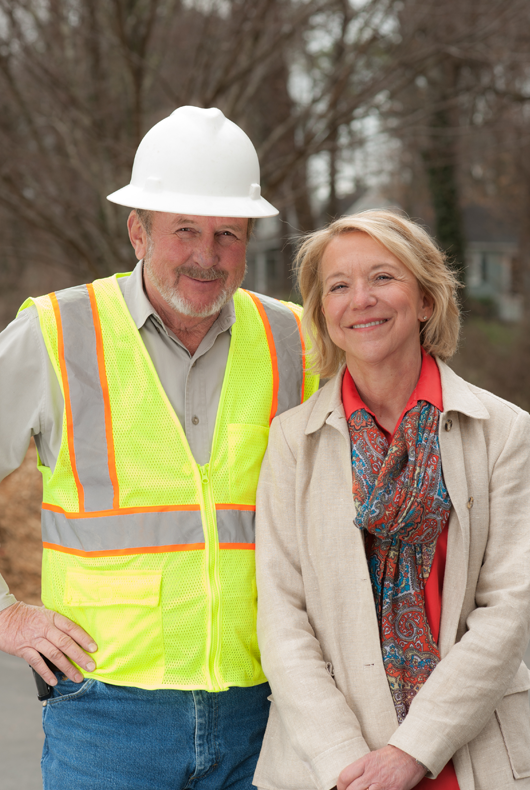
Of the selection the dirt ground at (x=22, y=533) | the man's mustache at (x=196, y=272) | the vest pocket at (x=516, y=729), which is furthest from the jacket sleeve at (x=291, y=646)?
the dirt ground at (x=22, y=533)

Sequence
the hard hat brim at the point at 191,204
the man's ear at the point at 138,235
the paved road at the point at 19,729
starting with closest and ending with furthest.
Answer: the hard hat brim at the point at 191,204 < the man's ear at the point at 138,235 < the paved road at the point at 19,729

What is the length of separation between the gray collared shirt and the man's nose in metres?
0.23

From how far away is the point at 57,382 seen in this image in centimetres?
269

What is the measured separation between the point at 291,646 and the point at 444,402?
0.87 m

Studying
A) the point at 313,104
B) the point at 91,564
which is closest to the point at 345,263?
the point at 91,564

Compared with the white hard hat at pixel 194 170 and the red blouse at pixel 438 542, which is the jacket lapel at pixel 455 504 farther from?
the white hard hat at pixel 194 170

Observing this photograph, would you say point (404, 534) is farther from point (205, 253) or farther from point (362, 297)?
point (205, 253)

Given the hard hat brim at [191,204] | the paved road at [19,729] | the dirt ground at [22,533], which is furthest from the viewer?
the dirt ground at [22,533]

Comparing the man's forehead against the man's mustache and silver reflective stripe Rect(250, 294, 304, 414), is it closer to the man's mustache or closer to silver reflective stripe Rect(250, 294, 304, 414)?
the man's mustache

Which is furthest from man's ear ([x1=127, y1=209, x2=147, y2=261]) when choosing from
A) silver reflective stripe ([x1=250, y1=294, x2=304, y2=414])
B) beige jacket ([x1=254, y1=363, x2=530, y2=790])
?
beige jacket ([x1=254, y1=363, x2=530, y2=790])

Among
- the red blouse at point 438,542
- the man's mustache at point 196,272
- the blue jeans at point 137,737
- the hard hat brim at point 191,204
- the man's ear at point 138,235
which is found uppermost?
the hard hat brim at point 191,204

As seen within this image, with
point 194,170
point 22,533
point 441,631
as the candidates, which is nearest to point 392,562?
point 441,631

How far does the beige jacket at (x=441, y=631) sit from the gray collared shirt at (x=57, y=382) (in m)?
0.40

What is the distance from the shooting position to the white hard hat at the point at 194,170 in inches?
109
